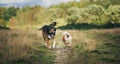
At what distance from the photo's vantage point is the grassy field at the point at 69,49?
5777 millimetres

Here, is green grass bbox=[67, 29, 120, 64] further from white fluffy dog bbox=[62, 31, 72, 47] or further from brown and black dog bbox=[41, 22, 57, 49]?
brown and black dog bbox=[41, 22, 57, 49]

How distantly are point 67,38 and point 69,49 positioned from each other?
16 cm

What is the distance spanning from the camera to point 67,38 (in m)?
5.93

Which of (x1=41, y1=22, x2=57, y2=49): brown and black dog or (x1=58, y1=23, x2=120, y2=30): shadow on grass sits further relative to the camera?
(x1=58, y1=23, x2=120, y2=30): shadow on grass

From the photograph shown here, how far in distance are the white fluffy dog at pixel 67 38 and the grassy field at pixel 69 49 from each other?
50 millimetres

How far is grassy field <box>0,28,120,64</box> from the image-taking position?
5.78 m

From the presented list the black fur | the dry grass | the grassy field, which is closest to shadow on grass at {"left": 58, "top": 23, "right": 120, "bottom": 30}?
the grassy field

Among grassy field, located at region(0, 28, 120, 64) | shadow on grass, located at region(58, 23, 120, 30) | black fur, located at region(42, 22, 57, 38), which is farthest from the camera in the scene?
shadow on grass, located at region(58, 23, 120, 30)

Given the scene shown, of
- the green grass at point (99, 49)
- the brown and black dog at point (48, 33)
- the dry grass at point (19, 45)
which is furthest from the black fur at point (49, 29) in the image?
the green grass at point (99, 49)

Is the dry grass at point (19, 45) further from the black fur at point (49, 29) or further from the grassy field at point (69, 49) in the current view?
the black fur at point (49, 29)

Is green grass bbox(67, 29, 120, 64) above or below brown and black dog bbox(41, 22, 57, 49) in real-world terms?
below

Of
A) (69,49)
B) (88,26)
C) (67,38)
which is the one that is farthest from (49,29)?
(88,26)

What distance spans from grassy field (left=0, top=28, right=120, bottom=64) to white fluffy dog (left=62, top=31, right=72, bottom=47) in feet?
0.16

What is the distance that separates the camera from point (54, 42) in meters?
5.89
